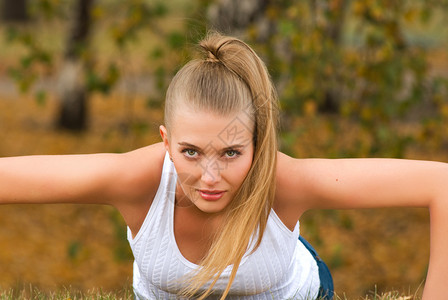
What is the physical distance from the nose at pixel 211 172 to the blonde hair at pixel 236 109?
151 mm

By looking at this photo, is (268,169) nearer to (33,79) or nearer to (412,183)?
(412,183)

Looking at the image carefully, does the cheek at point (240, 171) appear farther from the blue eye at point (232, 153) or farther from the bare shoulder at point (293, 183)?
the bare shoulder at point (293, 183)

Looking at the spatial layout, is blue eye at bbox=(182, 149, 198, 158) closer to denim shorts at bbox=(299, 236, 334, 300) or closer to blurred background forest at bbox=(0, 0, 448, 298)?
blurred background forest at bbox=(0, 0, 448, 298)

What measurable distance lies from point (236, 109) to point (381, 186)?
619mm

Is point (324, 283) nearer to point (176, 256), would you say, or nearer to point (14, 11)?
point (176, 256)

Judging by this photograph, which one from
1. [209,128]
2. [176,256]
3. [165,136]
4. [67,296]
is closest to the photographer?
[209,128]

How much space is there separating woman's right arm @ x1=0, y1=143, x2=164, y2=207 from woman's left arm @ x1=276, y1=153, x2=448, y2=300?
1.81ft

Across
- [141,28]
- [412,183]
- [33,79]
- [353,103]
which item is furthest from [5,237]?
[412,183]

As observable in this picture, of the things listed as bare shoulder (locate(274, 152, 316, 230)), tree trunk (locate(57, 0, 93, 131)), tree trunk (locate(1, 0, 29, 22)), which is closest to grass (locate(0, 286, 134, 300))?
bare shoulder (locate(274, 152, 316, 230))

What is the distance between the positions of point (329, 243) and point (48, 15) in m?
3.83

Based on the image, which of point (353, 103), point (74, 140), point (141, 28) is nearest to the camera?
point (353, 103)

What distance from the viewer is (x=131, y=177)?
2562 mm

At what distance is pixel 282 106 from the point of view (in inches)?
178

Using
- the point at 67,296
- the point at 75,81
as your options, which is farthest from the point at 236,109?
the point at 75,81
